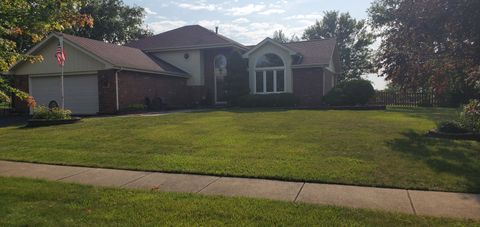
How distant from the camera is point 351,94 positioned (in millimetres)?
23406

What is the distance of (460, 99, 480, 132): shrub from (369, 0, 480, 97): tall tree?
60cm

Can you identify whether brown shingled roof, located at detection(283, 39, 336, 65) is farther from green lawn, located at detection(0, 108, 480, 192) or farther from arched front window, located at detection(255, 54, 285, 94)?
green lawn, located at detection(0, 108, 480, 192)

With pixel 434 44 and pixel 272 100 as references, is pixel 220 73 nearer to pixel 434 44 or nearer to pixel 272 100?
pixel 272 100

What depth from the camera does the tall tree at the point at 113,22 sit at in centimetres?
4359

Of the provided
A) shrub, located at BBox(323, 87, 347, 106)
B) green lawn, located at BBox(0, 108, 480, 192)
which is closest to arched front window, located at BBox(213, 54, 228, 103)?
shrub, located at BBox(323, 87, 347, 106)

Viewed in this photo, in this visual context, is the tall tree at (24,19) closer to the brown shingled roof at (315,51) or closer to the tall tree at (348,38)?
the brown shingled roof at (315,51)

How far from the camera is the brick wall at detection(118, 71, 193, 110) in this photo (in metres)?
21.9

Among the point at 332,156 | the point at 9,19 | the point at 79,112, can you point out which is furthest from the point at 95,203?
the point at 79,112

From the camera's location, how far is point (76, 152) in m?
9.34

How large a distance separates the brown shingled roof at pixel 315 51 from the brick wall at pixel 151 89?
26.7 ft

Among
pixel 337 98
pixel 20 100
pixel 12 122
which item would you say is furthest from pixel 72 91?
pixel 337 98

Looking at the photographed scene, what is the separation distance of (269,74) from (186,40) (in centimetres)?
715

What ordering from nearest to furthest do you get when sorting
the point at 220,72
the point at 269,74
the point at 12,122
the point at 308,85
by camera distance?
the point at 12,122
the point at 308,85
the point at 269,74
the point at 220,72

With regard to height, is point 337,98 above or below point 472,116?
above
